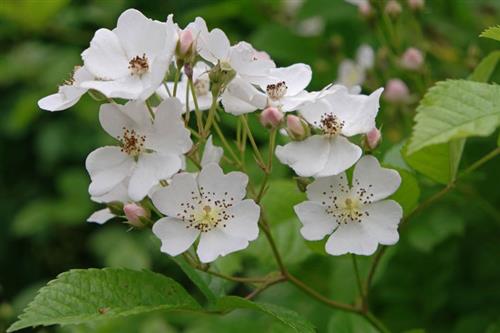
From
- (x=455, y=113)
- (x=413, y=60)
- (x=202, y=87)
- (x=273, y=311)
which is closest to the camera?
(x=455, y=113)

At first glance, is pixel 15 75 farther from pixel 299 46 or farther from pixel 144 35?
pixel 144 35

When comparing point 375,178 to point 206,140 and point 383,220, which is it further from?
point 206,140

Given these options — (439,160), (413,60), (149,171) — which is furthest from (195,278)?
(413,60)

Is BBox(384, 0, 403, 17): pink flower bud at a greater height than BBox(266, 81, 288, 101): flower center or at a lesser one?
lesser

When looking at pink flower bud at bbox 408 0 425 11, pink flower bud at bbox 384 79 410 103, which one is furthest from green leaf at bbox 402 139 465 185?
pink flower bud at bbox 408 0 425 11

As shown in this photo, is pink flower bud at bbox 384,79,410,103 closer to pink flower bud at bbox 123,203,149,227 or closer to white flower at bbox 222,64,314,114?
white flower at bbox 222,64,314,114

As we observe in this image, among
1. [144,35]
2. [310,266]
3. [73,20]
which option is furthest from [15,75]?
[144,35]
